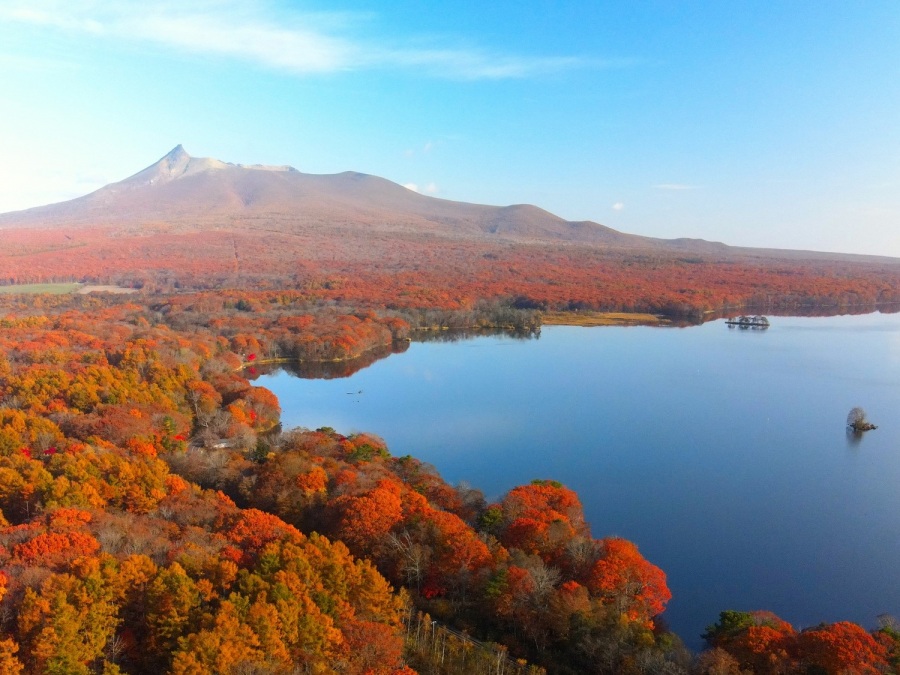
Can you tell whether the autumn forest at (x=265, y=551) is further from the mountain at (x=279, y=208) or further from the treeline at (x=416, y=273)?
the mountain at (x=279, y=208)

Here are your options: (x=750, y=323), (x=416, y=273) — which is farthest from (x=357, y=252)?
(x=750, y=323)

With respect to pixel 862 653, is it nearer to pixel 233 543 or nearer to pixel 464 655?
pixel 464 655

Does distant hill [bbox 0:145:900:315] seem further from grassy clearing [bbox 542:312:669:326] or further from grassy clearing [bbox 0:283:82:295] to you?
grassy clearing [bbox 0:283:82:295]

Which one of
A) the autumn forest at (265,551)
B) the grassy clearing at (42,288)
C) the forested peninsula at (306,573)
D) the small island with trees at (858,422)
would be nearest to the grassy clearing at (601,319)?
the autumn forest at (265,551)

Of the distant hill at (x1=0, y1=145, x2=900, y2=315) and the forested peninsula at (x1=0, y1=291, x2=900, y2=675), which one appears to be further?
the distant hill at (x1=0, y1=145, x2=900, y2=315)

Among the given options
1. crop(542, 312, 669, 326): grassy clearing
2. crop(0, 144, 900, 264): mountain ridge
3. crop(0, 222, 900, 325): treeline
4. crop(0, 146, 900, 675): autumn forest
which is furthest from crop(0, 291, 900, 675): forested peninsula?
crop(0, 144, 900, 264): mountain ridge

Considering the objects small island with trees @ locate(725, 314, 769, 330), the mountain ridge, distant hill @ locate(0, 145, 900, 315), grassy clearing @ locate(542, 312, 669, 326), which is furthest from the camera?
the mountain ridge

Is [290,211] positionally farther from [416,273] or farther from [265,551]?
[265,551]
